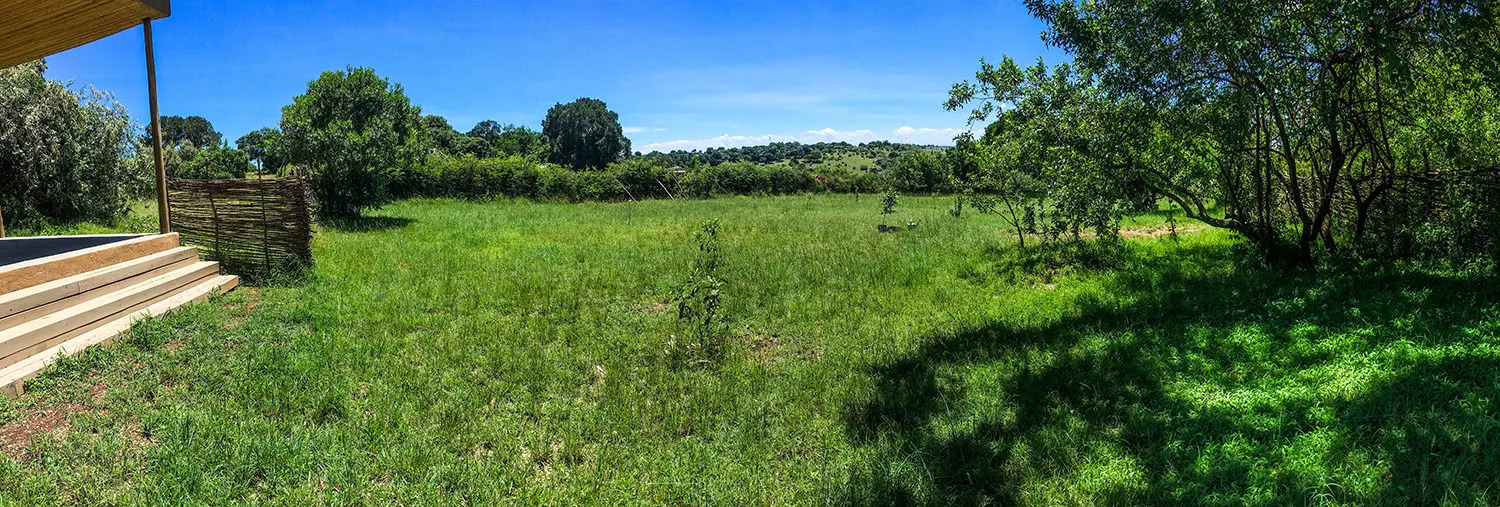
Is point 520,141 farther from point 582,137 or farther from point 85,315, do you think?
point 85,315

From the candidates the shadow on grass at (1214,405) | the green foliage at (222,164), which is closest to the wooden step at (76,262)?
the shadow on grass at (1214,405)

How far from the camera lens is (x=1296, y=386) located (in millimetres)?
3979

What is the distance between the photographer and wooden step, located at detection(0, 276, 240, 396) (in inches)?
166

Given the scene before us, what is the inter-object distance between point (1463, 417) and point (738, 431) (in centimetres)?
392

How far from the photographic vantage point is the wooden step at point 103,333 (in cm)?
422

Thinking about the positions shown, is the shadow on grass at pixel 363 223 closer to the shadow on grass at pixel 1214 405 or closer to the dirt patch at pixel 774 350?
the dirt patch at pixel 774 350

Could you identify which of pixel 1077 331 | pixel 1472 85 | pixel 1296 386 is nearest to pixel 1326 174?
pixel 1472 85

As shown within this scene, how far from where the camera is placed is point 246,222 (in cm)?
768

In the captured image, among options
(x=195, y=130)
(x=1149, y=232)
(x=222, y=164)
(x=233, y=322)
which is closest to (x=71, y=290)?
(x=233, y=322)

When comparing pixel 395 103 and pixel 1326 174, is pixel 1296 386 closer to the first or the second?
pixel 1326 174

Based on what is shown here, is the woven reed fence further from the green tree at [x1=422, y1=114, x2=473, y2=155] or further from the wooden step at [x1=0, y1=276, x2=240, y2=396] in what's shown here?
the green tree at [x1=422, y1=114, x2=473, y2=155]

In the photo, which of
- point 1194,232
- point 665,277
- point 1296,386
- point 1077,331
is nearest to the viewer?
point 1296,386

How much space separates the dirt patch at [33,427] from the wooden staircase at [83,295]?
17.7 inches

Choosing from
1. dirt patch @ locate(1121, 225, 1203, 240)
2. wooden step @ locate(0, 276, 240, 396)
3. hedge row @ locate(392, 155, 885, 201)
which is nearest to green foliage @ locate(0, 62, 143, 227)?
wooden step @ locate(0, 276, 240, 396)
